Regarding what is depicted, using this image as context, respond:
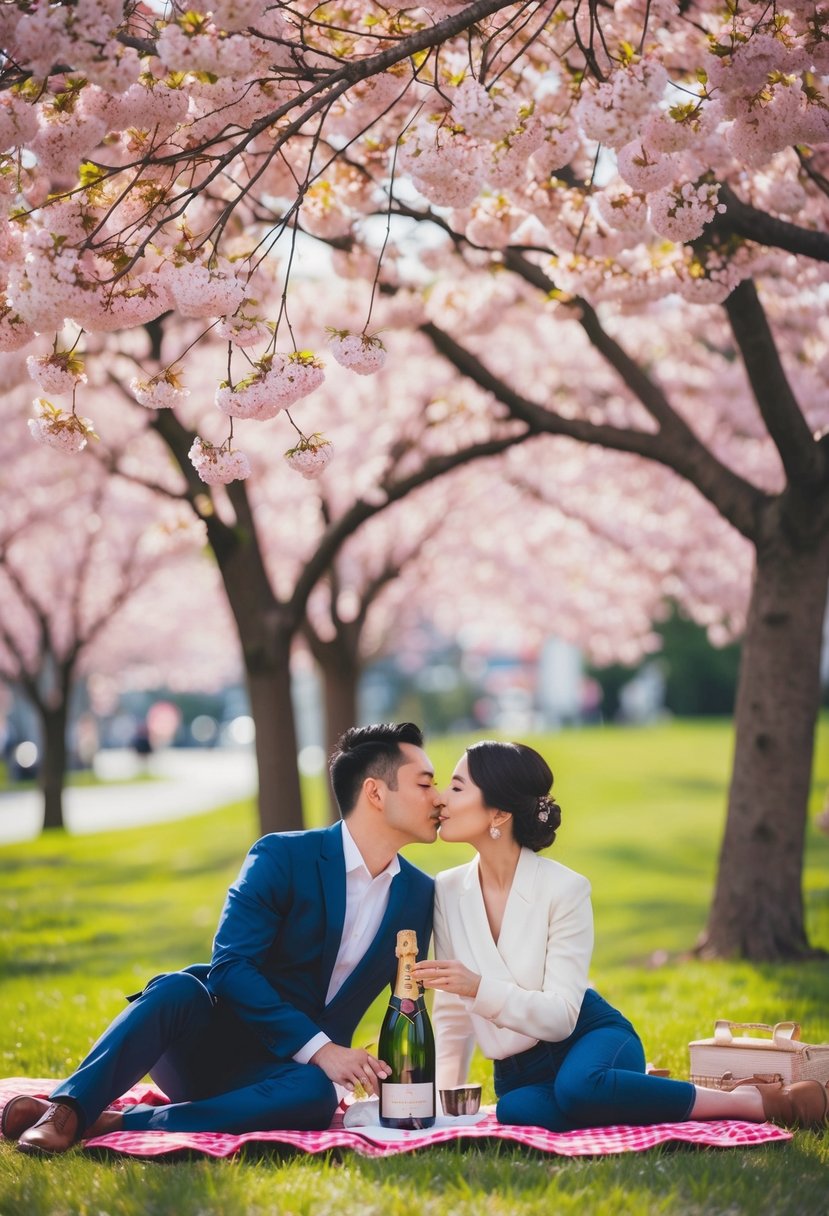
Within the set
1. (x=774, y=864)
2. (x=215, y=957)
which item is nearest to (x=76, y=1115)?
(x=215, y=957)

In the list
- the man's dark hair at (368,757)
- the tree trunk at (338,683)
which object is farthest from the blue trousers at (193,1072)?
the tree trunk at (338,683)

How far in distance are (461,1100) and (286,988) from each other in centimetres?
66

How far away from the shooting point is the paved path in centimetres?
2233

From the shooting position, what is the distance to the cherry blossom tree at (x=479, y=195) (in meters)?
4.13

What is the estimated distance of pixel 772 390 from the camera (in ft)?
23.4

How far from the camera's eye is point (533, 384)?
14648 millimetres

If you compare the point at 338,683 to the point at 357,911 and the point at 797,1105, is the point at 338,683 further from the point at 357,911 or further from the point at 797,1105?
the point at 797,1105

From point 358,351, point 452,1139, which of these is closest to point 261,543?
point 358,351

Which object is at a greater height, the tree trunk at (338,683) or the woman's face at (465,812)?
the tree trunk at (338,683)

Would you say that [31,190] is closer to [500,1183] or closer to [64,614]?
[500,1183]

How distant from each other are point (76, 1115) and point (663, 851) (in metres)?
13.7

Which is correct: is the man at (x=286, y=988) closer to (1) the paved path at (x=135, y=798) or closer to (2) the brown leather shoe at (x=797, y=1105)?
(2) the brown leather shoe at (x=797, y=1105)

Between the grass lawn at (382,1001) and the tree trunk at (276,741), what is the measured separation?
1.39 meters

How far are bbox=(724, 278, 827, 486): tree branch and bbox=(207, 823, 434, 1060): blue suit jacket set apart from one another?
11.8 feet
